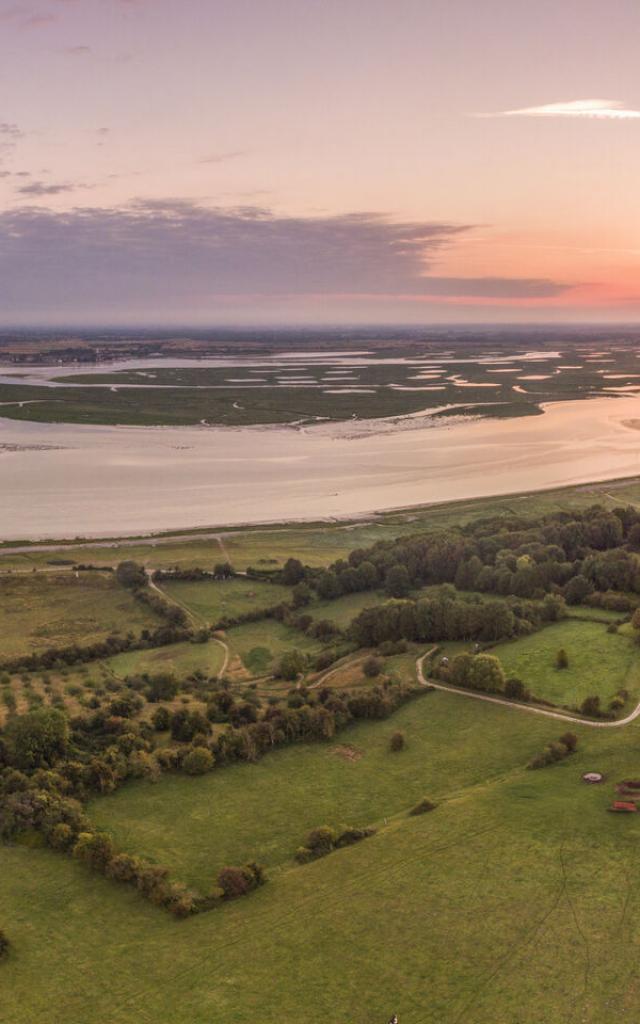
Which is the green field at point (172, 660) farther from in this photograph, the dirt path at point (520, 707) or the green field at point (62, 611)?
the dirt path at point (520, 707)

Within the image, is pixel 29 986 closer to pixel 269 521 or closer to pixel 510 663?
pixel 510 663

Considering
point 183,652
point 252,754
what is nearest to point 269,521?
point 183,652

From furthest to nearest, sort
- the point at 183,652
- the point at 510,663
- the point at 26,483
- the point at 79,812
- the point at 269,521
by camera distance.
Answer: the point at 26,483 < the point at 269,521 < the point at 183,652 < the point at 510,663 < the point at 79,812

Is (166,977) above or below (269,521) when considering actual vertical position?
below

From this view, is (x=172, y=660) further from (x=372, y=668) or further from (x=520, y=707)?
(x=520, y=707)

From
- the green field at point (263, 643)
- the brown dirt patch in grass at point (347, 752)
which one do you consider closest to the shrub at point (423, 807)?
the brown dirt patch in grass at point (347, 752)

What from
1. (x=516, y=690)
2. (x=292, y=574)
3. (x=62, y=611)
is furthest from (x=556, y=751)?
(x=62, y=611)

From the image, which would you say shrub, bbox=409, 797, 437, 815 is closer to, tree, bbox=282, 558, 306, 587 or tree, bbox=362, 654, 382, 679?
tree, bbox=362, 654, 382, 679

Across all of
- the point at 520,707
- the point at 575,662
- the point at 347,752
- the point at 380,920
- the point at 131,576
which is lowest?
the point at 347,752
